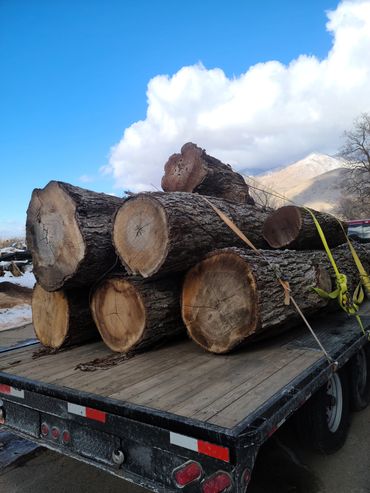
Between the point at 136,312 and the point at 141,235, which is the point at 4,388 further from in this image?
the point at 141,235

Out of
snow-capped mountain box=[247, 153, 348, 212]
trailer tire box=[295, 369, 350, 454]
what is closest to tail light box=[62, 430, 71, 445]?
trailer tire box=[295, 369, 350, 454]

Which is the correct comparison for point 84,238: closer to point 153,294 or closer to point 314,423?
point 153,294

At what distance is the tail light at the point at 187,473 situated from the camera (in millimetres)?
1961

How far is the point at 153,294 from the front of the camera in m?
3.37

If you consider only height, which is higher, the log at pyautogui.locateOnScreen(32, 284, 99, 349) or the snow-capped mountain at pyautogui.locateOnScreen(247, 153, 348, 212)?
the snow-capped mountain at pyautogui.locateOnScreen(247, 153, 348, 212)

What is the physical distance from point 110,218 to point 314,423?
224cm

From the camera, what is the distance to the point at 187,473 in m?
1.99

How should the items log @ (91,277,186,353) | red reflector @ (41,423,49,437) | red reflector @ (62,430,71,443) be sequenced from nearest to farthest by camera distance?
red reflector @ (62,430,71,443) < red reflector @ (41,423,49,437) < log @ (91,277,186,353)

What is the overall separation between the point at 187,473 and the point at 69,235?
2106 millimetres

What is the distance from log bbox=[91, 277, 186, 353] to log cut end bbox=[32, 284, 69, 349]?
0.31 m

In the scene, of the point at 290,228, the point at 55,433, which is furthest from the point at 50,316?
the point at 290,228

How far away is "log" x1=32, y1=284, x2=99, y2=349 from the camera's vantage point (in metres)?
3.69

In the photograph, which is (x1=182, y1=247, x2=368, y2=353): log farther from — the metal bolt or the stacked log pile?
the metal bolt

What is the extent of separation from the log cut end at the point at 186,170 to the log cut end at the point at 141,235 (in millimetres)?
2271
